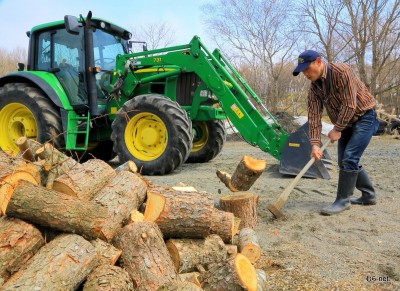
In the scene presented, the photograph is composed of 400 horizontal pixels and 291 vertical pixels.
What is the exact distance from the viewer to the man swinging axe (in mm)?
4188

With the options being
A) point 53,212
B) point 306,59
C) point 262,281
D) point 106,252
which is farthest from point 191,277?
point 306,59

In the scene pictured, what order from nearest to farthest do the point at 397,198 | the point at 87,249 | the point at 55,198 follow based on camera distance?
the point at 87,249, the point at 55,198, the point at 397,198

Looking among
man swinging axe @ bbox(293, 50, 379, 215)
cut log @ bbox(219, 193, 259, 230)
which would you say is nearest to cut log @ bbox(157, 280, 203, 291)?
cut log @ bbox(219, 193, 259, 230)

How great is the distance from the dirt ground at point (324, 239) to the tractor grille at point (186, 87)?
76.4 inches

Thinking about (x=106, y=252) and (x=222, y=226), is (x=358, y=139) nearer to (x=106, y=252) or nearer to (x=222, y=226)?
(x=222, y=226)

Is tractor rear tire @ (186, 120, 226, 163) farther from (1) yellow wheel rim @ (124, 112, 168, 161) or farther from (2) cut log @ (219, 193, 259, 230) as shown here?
(2) cut log @ (219, 193, 259, 230)

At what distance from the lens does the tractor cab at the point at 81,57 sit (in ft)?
22.1

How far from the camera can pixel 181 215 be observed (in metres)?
3.11

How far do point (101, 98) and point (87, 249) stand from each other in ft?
16.5

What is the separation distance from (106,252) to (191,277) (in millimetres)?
605

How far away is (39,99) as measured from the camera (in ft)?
22.0

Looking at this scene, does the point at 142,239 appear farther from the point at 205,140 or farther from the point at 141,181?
the point at 205,140

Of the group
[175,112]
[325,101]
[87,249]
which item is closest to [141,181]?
[87,249]

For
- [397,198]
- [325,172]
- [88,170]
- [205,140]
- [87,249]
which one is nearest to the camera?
[87,249]
